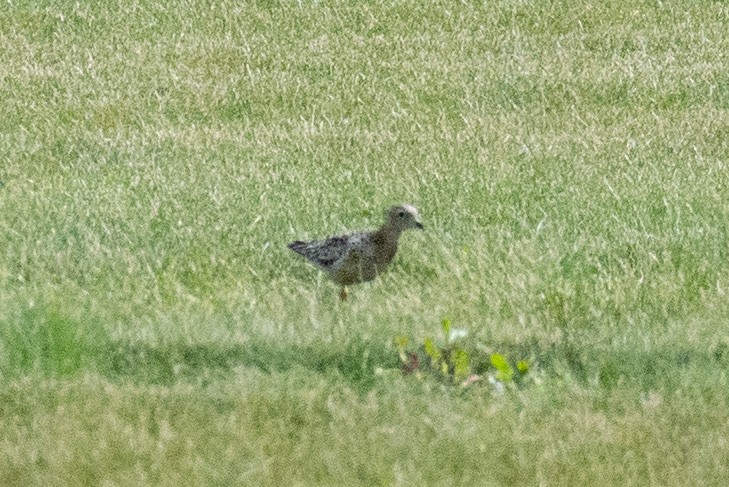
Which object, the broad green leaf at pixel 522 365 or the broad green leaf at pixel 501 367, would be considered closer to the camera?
the broad green leaf at pixel 501 367

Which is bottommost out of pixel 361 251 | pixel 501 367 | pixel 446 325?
pixel 501 367

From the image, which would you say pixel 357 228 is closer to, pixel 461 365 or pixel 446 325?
pixel 446 325

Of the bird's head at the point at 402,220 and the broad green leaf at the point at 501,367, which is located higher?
the bird's head at the point at 402,220

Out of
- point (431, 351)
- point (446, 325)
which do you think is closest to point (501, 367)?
point (431, 351)

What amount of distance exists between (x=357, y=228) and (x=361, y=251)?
1.81 metres

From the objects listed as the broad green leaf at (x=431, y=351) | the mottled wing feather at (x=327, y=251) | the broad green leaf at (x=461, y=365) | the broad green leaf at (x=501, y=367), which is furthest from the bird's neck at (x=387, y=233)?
the broad green leaf at (x=501, y=367)

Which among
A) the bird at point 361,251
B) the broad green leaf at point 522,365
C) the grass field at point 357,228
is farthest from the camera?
the bird at point 361,251

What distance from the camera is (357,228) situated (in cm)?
1043

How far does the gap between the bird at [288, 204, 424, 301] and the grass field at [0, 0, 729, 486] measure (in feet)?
0.56

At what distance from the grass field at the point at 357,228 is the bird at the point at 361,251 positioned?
171 mm

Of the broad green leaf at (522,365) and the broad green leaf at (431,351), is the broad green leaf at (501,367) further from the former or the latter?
the broad green leaf at (431,351)

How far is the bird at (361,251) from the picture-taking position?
8.59 m

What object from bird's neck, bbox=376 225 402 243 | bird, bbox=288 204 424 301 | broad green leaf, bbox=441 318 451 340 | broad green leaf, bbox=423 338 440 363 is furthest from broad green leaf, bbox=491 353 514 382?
bird's neck, bbox=376 225 402 243

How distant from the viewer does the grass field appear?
5.86 meters
